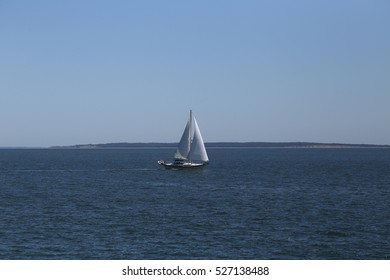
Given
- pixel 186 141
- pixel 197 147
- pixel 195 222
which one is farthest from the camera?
pixel 197 147

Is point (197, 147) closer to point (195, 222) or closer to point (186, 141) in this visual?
point (186, 141)

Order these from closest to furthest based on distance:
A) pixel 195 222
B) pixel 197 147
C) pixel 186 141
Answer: pixel 195 222
pixel 186 141
pixel 197 147

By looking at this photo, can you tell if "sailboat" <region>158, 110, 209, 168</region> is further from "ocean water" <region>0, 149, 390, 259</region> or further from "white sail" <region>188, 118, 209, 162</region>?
"ocean water" <region>0, 149, 390, 259</region>

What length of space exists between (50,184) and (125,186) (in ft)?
49.8

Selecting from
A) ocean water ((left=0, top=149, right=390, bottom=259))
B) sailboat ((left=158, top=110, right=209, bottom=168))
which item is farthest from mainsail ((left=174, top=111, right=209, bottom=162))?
ocean water ((left=0, top=149, right=390, bottom=259))

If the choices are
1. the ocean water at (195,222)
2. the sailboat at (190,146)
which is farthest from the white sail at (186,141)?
the ocean water at (195,222)

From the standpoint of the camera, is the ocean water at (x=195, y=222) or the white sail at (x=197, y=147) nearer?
the ocean water at (x=195, y=222)

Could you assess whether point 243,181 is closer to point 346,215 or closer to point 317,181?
point 317,181

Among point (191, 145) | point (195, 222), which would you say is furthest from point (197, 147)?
point (195, 222)

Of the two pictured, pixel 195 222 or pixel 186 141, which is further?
pixel 186 141

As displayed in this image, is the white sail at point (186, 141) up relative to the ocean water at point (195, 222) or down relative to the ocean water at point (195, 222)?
up

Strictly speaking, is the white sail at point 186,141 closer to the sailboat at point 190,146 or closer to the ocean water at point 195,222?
the sailboat at point 190,146

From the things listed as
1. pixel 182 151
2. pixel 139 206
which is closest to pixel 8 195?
pixel 139 206

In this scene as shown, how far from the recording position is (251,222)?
49.5 meters
